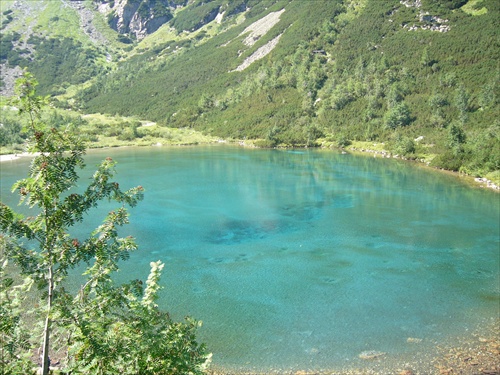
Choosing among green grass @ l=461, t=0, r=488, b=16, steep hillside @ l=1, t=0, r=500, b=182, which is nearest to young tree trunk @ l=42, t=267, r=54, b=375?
steep hillside @ l=1, t=0, r=500, b=182

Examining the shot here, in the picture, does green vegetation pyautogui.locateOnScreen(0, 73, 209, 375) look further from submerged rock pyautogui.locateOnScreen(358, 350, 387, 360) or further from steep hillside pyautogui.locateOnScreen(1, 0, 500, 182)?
steep hillside pyautogui.locateOnScreen(1, 0, 500, 182)

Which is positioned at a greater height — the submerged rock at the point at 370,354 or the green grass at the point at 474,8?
the green grass at the point at 474,8

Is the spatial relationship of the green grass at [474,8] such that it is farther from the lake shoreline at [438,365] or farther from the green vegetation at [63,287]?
the green vegetation at [63,287]

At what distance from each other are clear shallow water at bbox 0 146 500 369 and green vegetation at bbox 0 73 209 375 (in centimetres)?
884

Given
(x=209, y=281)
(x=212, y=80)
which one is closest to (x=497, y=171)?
(x=209, y=281)

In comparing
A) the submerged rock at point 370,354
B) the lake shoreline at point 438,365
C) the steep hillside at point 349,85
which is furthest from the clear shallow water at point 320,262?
the steep hillside at point 349,85

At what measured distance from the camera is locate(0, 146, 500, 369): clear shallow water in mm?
18328

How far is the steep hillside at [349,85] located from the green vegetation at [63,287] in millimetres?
54176

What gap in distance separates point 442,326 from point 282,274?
950cm

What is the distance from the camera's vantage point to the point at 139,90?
167375 millimetres

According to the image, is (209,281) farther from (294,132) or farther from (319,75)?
(319,75)

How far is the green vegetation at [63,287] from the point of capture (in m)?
7.45

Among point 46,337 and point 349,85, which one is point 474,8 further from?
point 46,337

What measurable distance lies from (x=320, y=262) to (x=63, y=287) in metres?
21.2
